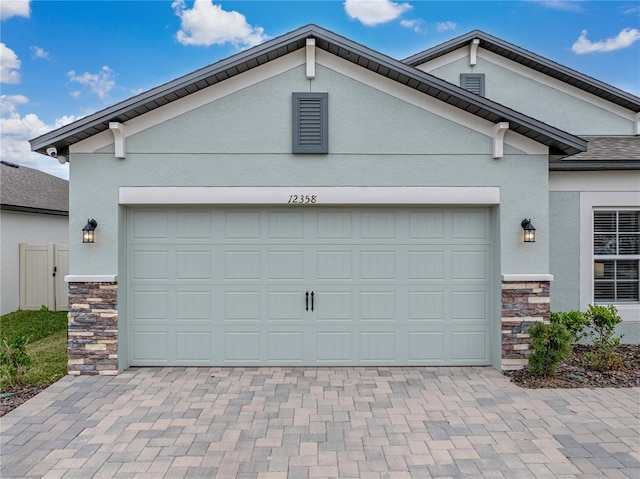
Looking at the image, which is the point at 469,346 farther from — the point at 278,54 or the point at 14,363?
the point at 14,363

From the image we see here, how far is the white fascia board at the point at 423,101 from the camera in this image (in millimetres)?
6352

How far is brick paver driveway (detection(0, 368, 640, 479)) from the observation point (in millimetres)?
3799

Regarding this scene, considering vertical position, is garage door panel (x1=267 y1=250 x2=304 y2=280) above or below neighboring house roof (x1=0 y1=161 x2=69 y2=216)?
below

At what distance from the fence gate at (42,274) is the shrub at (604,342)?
11997 mm

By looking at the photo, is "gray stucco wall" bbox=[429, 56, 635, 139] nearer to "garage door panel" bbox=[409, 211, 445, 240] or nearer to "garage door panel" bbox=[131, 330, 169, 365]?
"garage door panel" bbox=[409, 211, 445, 240]

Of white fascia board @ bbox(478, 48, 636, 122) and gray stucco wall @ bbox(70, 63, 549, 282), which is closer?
gray stucco wall @ bbox(70, 63, 549, 282)

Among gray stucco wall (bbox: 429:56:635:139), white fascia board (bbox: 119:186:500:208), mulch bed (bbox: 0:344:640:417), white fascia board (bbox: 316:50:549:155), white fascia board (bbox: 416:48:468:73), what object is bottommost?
mulch bed (bbox: 0:344:640:417)

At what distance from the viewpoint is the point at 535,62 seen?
366 inches

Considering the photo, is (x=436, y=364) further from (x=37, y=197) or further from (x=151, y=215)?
(x=37, y=197)

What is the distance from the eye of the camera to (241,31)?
41.8ft

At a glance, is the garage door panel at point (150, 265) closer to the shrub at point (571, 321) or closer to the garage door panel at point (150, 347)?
the garage door panel at point (150, 347)

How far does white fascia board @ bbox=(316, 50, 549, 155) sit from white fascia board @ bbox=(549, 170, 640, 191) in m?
1.51

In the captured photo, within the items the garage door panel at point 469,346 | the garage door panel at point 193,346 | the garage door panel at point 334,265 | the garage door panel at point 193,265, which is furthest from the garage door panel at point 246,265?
the garage door panel at point 469,346

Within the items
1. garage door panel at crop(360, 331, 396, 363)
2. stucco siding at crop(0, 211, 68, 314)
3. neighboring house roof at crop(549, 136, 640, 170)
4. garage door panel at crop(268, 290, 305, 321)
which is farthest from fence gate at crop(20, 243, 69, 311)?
neighboring house roof at crop(549, 136, 640, 170)
